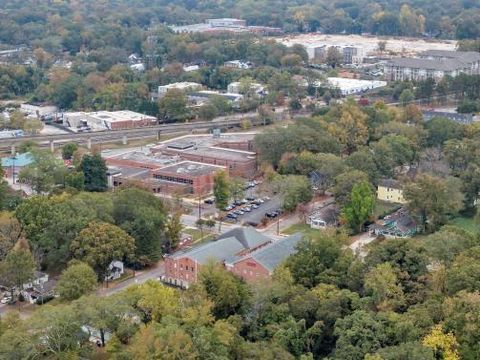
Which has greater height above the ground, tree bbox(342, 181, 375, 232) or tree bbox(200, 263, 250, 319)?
tree bbox(200, 263, 250, 319)

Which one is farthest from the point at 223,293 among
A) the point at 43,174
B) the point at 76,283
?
the point at 43,174

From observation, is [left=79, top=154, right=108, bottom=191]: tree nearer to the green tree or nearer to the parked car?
the green tree

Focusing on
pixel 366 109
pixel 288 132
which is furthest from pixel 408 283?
pixel 366 109

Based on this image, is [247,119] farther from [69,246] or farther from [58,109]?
[69,246]

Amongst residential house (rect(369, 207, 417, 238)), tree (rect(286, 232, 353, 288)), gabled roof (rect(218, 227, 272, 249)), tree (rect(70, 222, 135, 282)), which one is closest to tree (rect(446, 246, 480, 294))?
tree (rect(286, 232, 353, 288))

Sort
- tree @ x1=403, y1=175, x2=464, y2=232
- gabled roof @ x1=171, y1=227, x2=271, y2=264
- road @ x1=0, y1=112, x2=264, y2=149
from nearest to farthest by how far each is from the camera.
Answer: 1. gabled roof @ x1=171, y1=227, x2=271, y2=264
2. tree @ x1=403, y1=175, x2=464, y2=232
3. road @ x1=0, y1=112, x2=264, y2=149

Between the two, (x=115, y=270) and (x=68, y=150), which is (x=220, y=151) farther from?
(x=115, y=270)
